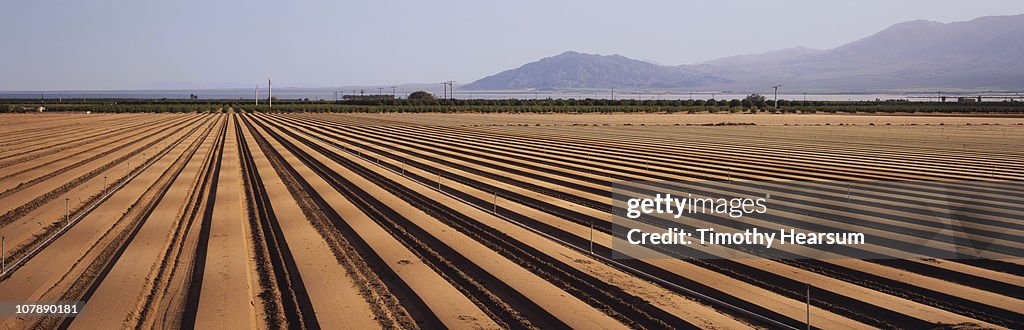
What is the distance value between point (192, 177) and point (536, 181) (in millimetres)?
7560

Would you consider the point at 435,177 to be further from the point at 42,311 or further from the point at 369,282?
the point at 42,311

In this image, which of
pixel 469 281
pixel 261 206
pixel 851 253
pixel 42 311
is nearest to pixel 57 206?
pixel 261 206

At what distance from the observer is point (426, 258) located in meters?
9.69

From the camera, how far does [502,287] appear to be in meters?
8.30

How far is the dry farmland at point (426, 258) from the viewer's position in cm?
731

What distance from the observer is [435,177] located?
727 inches

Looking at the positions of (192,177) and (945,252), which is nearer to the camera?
(945,252)

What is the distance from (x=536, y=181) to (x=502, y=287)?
30.5 feet

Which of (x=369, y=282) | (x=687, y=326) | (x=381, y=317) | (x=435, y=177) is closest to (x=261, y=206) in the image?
(x=435, y=177)

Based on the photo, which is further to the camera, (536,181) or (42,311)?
(536,181)

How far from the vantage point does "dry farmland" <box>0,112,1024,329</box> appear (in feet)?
24.0

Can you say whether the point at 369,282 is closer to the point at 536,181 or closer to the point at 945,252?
the point at 945,252

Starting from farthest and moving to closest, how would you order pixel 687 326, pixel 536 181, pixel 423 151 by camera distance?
pixel 423 151 → pixel 536 181 → pixel 687 326

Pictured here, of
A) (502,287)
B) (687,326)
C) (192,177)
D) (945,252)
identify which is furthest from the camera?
(192,177)
